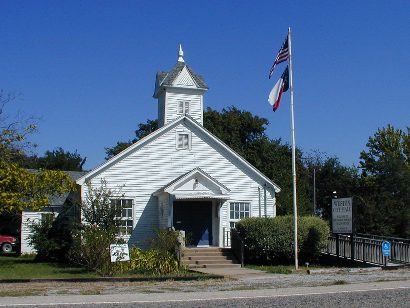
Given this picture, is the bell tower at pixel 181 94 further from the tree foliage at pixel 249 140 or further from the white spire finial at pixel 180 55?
the tree foliage at pixel 249 140

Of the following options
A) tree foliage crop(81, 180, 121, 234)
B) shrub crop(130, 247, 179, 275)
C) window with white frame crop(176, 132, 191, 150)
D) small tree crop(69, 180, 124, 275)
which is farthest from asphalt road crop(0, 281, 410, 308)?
window with white frame crop(176, 132, 191, 150)

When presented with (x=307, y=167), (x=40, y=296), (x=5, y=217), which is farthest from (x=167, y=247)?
(x=307, y=167)

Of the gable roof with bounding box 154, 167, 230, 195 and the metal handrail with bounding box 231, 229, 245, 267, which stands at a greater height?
the gable roof with bounding box 154, 167, 230, 195

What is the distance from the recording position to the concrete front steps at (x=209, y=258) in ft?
80.8

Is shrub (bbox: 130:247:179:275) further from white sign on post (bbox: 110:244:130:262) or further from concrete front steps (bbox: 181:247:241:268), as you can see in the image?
concrete front steps (bbox: 181:247:241:268)

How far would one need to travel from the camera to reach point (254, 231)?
25.5 meters

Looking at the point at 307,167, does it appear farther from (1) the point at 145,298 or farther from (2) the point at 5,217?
(1) the point at 145,298

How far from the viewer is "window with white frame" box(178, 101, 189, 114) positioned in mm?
31781

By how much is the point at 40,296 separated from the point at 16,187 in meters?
11.8

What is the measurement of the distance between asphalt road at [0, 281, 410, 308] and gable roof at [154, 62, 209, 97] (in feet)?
61.8

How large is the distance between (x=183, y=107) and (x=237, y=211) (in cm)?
657

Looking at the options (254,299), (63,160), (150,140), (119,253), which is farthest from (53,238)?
(63,160)

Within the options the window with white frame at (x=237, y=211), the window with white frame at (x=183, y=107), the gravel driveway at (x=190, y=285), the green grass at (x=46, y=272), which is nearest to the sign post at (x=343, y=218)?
the gravel driveway at (x=190, y=285)

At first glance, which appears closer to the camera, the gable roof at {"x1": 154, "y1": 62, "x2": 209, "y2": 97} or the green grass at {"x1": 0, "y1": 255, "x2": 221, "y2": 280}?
the green grass at {"x1": 0, "y1": 255, "x2": 221, "y2": 280}
